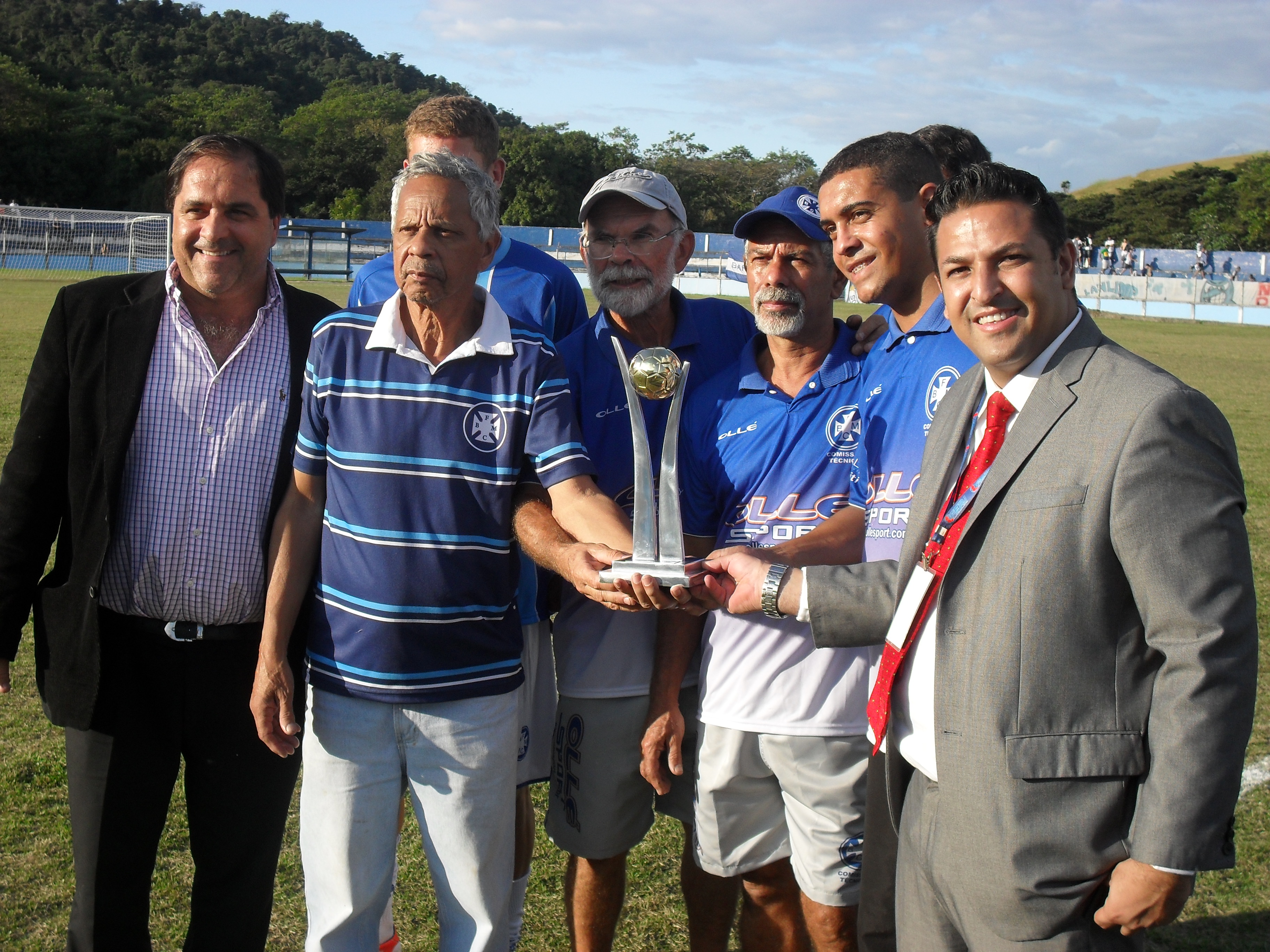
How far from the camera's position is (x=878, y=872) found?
2.70 meters

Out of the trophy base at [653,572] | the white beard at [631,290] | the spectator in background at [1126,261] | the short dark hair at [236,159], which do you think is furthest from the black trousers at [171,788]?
the spectator in background at [1126,261]

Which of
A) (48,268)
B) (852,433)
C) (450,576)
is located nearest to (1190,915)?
(852,433)

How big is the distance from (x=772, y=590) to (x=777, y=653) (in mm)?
453

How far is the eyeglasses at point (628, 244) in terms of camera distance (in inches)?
139

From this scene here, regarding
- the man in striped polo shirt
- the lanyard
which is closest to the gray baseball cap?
the man in striped polo shirt

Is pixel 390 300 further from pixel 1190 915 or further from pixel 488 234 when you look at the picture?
pixel 1190 915

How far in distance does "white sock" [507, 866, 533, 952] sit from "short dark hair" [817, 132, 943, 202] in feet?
8.38

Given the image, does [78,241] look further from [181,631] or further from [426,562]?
[426,562]

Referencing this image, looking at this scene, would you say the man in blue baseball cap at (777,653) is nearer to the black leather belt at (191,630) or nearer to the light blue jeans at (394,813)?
the light blue jeans at (394,813)

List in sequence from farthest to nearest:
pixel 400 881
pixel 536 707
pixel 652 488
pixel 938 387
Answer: pixel 400 881, pixel 536 707, pixel 938 387, pixel 652 488

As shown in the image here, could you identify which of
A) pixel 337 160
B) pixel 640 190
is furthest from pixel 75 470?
pixel 337 160

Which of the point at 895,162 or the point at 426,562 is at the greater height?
the point at 895,162

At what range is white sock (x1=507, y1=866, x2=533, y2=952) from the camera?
141 inches

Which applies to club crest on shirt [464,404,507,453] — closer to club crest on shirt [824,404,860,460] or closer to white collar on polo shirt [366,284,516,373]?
white collar on polo shirt [366,284,516,373]
